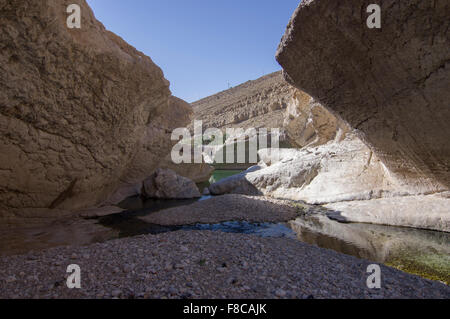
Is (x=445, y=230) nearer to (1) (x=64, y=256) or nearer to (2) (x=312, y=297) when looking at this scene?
(2) (x=312, y=297)

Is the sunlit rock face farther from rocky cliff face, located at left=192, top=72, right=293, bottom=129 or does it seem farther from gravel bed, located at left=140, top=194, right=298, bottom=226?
rocky cliff face, located at left=192, top=72, right=293, bottom=129

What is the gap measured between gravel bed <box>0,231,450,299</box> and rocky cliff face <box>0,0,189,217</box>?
339cm

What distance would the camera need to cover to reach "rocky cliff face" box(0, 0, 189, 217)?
199 inches

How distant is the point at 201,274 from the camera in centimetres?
311

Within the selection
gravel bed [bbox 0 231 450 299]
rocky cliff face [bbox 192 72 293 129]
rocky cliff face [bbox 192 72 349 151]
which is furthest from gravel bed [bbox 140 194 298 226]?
rocky cliff face [bbox 192 72 293 129]

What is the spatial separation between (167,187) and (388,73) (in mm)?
10260

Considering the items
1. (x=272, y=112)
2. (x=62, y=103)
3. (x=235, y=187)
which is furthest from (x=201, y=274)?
(x=272, y=112)

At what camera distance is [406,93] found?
5109mm

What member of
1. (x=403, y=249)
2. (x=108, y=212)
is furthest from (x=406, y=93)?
(x=108, y=212)

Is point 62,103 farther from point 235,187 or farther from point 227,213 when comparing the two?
point 235,187

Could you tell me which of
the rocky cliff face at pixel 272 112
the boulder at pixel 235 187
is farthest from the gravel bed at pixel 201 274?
the rocky cliff face at pixel 272 112

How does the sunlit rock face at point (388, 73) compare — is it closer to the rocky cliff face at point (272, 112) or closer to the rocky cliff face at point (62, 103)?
the rocky cliff face at point (62, 103)

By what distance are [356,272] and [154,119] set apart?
11.7 metres

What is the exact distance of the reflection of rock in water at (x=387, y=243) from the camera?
4.08m
